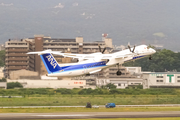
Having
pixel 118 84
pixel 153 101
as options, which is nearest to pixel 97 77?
pixel 118 84

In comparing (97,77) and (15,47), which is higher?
(15,47)

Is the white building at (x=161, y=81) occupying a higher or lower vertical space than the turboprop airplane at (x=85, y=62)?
lower

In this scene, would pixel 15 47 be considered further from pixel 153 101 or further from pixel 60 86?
pixel 153 101

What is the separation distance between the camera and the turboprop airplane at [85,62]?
7306 centimetres

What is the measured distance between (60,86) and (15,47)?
65.0 m

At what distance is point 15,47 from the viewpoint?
193625mm

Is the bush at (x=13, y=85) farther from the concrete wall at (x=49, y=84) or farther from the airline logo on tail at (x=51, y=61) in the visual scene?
the airline logo on tail at (x=51, y=61)

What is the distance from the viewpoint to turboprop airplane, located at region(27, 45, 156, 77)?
7306 centimetres

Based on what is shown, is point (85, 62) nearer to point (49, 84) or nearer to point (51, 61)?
point (51, 61)

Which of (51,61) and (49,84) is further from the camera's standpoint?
(49,84)

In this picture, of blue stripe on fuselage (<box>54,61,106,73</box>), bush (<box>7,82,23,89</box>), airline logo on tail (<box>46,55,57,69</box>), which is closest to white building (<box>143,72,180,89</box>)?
bush (<box>7,82,23,89</box>)

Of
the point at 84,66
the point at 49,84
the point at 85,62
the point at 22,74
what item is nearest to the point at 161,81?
the point at 49,84

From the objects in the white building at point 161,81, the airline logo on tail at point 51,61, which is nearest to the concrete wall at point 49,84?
the white building at point 161,81

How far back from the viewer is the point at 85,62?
75.4 metres
